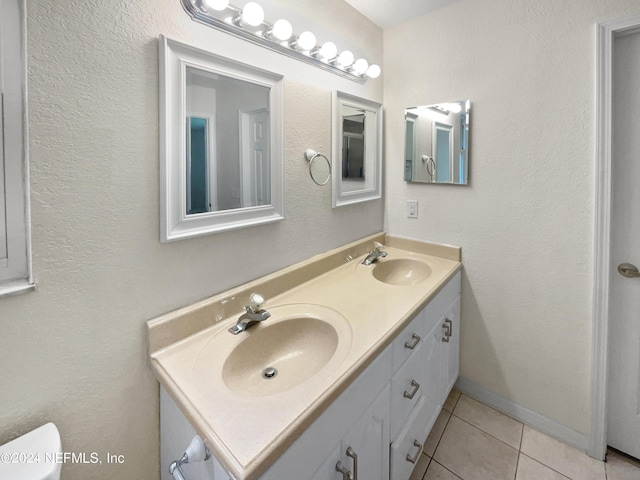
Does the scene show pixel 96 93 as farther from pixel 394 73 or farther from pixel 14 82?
pixel 394 73

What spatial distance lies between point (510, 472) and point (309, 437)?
1223mm

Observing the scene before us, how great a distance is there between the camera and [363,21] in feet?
5.50

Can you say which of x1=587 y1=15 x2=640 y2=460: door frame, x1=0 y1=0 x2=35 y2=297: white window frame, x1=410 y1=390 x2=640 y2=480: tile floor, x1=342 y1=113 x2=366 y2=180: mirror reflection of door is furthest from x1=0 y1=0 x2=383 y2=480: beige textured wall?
x1=587 y1=15 x2=640 y2=460: door frame

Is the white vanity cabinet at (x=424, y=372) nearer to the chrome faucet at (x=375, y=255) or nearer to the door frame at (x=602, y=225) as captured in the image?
the chrome faucet at (x=375, y=255)

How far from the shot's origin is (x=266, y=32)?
3.76 feet

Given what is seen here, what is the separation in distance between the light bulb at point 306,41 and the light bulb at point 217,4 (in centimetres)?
34

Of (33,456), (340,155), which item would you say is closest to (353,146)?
(340,155)

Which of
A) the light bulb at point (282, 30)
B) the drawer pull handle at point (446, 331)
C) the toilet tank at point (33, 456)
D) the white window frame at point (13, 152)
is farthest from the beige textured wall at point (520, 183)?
the toilet tank at point (33, 456)

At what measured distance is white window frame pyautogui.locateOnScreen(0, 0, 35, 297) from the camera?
0.69m

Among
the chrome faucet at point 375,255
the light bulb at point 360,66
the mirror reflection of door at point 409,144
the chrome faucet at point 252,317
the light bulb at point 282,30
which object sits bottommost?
the chrome faucet at point 252,317

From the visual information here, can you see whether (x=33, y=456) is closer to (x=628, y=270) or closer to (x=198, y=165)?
(x=198, y=165)

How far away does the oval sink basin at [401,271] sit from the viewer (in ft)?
5.64

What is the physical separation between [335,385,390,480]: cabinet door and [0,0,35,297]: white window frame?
2.94 ft

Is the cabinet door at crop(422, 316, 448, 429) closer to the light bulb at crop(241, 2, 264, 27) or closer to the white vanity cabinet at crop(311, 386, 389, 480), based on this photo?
the white vanity cabinet at crop(311, 386, 389, 480)
